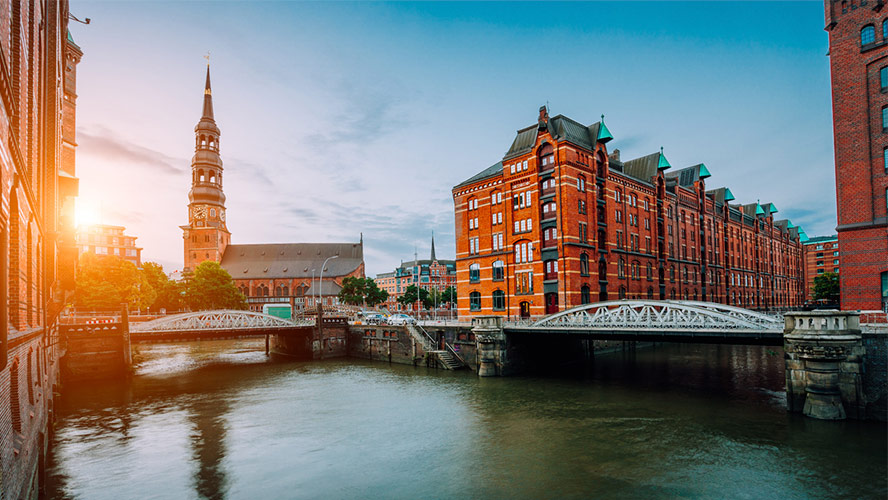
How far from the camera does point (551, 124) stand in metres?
44.9

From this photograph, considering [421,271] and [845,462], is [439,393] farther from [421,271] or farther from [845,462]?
[421,271]

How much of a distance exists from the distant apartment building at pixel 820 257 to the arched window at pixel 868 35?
367 feet

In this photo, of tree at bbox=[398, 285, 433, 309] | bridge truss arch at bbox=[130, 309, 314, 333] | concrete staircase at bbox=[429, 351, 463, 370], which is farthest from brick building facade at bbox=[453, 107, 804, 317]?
tree at bbox=[398, 285, 433, 309]

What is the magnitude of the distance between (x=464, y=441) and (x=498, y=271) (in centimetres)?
2858

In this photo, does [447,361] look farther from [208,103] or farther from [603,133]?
[208,103]

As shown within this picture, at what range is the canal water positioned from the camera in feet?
52.4

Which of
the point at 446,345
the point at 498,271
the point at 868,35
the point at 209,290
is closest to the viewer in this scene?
the point at 868,35

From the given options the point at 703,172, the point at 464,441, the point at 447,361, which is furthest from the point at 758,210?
the point at 464,441

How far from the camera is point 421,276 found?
166250 mm

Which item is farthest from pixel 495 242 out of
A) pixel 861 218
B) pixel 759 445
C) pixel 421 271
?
pixel 421 271

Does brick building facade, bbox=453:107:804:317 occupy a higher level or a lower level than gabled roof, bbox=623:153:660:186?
lower

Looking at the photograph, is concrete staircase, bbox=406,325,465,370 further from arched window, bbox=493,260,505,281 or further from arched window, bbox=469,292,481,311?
arched window, bbox=493,260,505,281

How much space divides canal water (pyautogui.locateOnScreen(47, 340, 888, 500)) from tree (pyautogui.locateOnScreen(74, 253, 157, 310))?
27.2 m

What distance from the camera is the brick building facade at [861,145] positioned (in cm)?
2630
